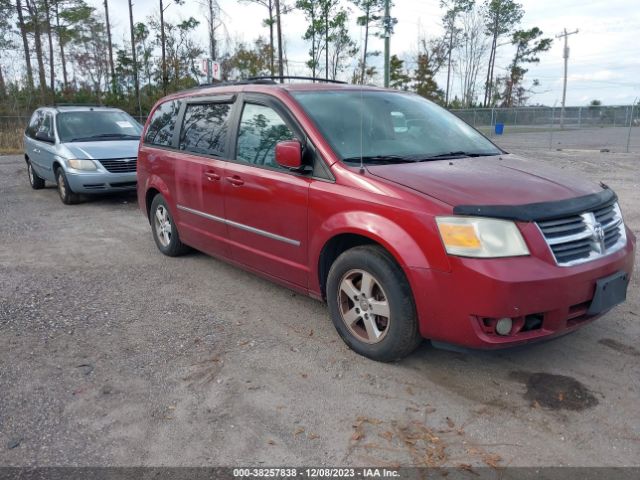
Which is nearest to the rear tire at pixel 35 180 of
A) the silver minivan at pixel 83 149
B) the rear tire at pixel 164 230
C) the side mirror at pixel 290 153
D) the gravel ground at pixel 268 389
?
the silver minivan at pixel 83 149

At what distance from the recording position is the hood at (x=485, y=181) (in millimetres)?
3080

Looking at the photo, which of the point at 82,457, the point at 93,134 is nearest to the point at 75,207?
the point at 93,134

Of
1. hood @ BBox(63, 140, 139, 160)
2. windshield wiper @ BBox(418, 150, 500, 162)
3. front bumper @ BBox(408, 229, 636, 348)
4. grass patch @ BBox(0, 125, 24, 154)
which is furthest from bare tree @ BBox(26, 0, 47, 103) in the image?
front bumper @ BBox(408, 229, 636, 348)

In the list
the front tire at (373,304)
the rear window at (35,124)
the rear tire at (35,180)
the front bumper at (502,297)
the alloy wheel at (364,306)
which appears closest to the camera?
the front bumper at (502,297)

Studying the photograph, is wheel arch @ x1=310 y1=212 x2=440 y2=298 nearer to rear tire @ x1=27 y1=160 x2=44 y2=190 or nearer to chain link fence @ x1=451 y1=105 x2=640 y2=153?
rear tire @ x1=27 y1=160 x2=44 y2=190

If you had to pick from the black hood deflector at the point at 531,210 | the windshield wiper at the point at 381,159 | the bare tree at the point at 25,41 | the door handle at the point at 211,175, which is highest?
the bare tree at the point at 25,41

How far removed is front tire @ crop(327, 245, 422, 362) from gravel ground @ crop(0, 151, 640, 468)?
0.45 ft

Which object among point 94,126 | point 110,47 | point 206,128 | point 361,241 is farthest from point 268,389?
point 110,47

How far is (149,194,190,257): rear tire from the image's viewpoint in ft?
18.9

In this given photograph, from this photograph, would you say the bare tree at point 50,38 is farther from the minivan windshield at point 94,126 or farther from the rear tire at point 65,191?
the rear tire at point 65,191

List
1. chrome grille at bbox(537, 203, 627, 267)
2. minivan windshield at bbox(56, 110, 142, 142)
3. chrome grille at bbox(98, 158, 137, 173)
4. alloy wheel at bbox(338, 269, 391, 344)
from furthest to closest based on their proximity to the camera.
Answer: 1. minivan windshield at bbox(56, 110, 142, 142)
2. chrome grille at bbox(98, 158, 137, 173)
3. alloy wheel at bbox(338, 269, 391, 344)
4. chrome grille at bbox(537, 203, 627, 267)

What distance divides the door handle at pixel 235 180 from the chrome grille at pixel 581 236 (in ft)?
7.67

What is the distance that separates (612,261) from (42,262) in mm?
5465

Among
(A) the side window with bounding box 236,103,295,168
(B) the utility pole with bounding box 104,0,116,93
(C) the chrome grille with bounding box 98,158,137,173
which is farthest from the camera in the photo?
(B) the utility pole with bounding box 104,0,116,93
